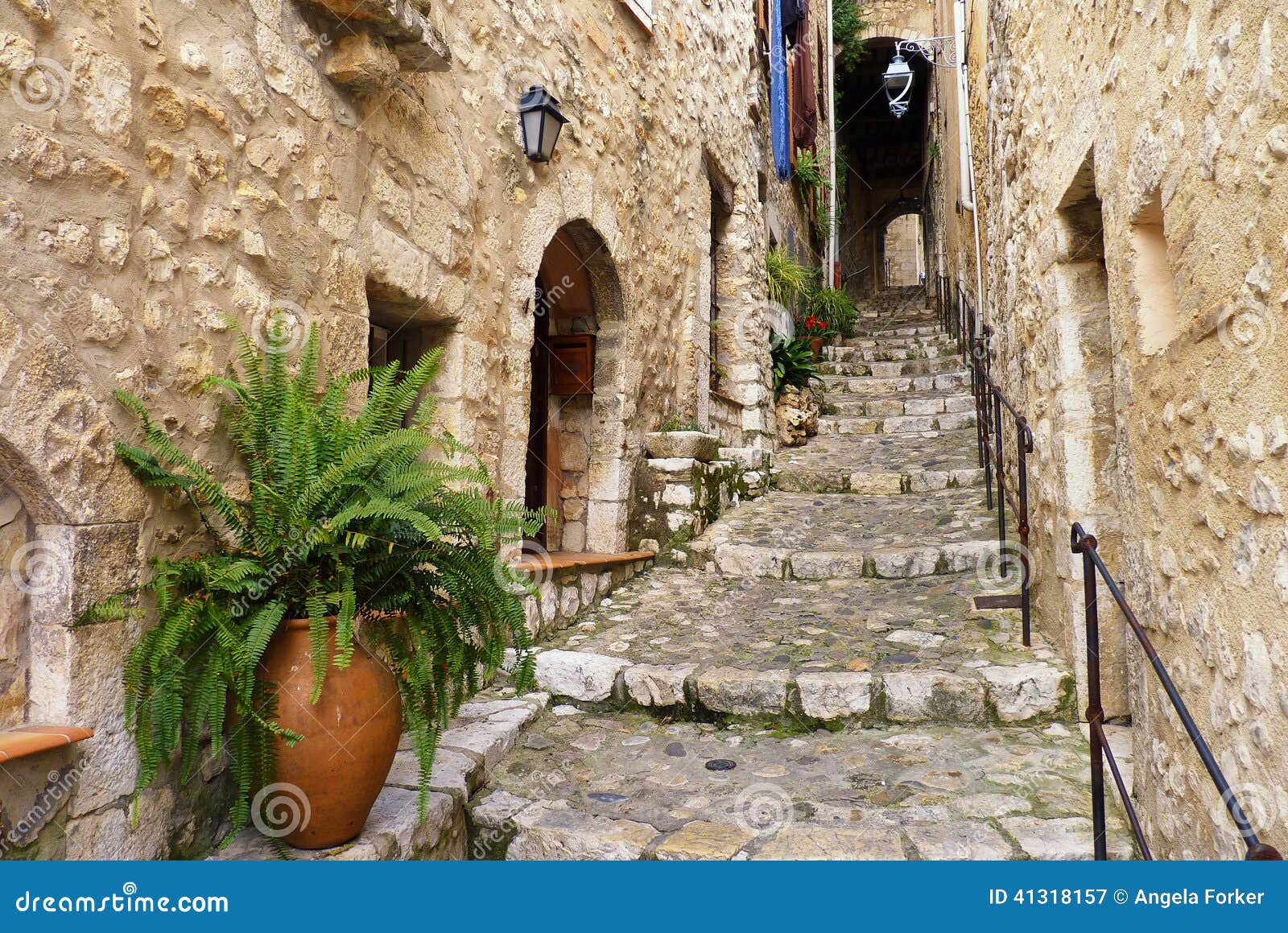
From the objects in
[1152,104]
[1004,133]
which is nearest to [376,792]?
[1152,104]

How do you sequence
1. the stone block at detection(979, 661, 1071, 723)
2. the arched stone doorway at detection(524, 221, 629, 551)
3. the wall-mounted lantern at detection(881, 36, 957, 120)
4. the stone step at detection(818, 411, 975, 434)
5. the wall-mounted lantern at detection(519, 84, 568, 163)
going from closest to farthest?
the stone block at detection(979, 661, 1071, 723)
the wall-mounted lantern at detection(519, 84, 568, 163)
the arched stone doorway at detection(524, 221, 629, 551)
the stone step at detection(818, 411, 975, 434)
the wall-mounted lantern at detection(881, 36, 957, 120)

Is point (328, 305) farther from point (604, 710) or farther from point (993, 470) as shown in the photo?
point (993, 470)

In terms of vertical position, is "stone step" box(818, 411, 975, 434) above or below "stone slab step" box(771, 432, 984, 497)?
above

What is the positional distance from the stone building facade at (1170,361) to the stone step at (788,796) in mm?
295

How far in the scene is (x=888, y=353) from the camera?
32.6ft

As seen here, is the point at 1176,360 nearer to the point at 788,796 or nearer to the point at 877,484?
the point at 788,796

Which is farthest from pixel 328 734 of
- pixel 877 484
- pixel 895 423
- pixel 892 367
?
pixel 892 367

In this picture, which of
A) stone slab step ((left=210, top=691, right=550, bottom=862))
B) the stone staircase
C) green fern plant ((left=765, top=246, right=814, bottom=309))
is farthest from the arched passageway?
stone slab step ((left=210, top=691, right=550, bottom=862))

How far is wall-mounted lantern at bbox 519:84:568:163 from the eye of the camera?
12.5 ft

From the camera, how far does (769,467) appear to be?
692cm

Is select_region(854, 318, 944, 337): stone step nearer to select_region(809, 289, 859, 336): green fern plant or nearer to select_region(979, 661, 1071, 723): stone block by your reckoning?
select_region(809, 289, 859, 336): green fern plant

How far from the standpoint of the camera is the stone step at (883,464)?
20.5ft

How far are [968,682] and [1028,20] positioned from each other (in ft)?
8.58

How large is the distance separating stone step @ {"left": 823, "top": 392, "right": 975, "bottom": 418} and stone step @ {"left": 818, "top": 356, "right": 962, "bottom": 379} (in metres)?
0.76
